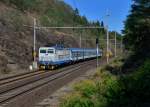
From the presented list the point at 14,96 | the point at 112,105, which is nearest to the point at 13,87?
the point at 14,96

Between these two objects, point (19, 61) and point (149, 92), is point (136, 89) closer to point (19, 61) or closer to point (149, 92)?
point (149, 92)

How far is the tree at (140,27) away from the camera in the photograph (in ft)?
146

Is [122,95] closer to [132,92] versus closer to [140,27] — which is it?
[132,92]

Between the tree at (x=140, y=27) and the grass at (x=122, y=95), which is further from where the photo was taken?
the tree at (x=140, y=27)

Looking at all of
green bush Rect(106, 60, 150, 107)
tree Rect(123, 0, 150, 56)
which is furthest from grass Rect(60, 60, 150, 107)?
tree Rect(123, 0, 150, 56)

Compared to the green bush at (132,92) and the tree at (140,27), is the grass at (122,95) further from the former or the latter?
the tree at (140,27)

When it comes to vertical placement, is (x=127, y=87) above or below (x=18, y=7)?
below

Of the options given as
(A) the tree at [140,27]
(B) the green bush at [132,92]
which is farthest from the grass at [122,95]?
(A) the tree at [140,27]

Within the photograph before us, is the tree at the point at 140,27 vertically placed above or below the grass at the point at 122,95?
above

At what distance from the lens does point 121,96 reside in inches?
707

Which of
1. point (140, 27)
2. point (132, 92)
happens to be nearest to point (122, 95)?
point (132, 92)

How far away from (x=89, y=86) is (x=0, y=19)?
143ft

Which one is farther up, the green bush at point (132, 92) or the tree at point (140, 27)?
the tree at point (140, 27)

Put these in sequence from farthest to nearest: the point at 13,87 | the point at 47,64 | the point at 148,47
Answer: the point at 47,64, the point at 148,47, the point at 13,87
